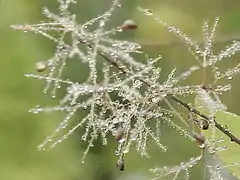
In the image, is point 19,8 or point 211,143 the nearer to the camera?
point 211,143

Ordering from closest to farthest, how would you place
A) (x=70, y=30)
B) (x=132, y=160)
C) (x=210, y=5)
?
(x=70, y=30) < (x=132, y=160) < (x=210, y=5)

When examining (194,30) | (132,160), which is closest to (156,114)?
(132,160)

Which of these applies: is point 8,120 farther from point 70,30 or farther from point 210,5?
point 70,30

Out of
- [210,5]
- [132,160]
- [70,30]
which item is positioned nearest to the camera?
[70,30]

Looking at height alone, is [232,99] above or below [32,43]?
below

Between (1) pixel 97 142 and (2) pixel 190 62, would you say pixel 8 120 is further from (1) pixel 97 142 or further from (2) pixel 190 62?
(2) pixel 190 62

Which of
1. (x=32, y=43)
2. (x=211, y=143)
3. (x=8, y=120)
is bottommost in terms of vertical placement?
(x=211, y=143)
